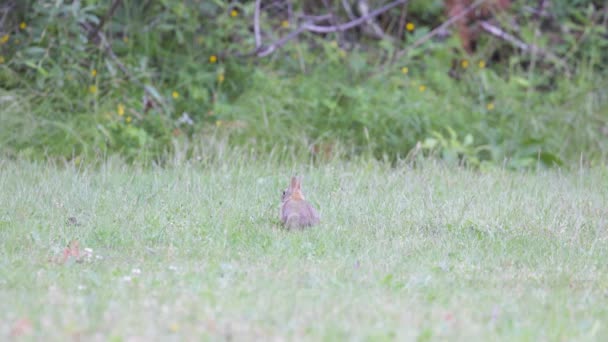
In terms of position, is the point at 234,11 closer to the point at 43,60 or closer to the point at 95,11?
the point at 95,11

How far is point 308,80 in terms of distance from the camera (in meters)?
10.9

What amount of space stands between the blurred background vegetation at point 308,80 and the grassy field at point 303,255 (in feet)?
4.25

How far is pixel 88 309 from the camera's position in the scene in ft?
12.9

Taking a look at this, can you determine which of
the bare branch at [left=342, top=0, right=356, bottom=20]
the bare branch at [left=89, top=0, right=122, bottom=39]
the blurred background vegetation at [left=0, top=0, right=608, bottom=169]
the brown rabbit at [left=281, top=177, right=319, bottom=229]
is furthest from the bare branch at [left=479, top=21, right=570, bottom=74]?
the brown rabbit at [left=281, top=177, right=319, bottom=229]

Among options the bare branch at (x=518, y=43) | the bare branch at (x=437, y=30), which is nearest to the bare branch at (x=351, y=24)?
A: the bare branch at (x=437, y=30)

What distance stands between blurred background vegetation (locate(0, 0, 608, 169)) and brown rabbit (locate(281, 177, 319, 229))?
3.05 meters

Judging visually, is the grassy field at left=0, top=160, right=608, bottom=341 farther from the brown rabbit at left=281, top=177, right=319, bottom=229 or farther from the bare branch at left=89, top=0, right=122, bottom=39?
the bare branch at left=89, top=0, right=122, bottom=39

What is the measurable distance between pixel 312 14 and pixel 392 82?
6.06 ft

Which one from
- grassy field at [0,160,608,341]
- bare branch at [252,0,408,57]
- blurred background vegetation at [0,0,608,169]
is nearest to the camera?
grassy field at [0,160,608,341]

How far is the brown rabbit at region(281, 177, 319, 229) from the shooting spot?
580 cm

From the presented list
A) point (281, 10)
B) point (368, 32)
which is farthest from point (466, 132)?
point (281, 10)

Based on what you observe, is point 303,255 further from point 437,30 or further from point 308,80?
point 437,30

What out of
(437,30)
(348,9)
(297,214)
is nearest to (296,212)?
(297,214)

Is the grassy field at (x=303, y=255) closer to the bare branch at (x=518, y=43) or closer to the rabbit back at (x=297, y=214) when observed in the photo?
the rabbit back at (x=297, y=214)
